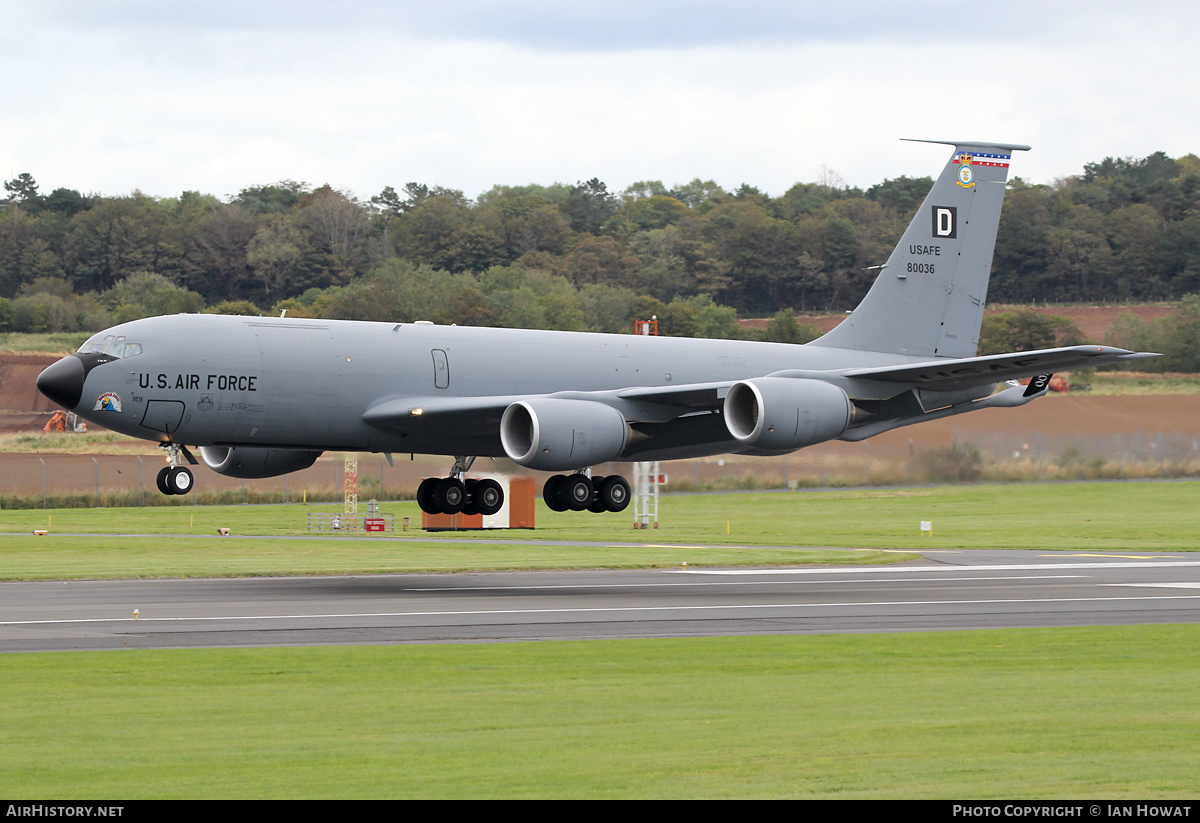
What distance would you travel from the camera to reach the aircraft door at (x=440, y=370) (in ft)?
124

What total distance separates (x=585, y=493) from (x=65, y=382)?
1307 cm

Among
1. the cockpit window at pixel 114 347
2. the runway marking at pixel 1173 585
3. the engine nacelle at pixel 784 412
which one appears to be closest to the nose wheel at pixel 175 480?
the cockpit window at pixel 114 347

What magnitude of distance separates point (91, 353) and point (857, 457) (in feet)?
153

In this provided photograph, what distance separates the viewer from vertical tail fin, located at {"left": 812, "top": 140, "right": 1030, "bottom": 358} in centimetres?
4562

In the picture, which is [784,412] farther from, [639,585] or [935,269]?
[935,269]

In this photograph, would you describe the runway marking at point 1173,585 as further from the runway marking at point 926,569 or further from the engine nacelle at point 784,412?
the engine nacelle at point 784,412

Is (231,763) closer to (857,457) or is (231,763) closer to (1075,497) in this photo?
(857,457)

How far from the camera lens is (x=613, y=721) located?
56.4 ft

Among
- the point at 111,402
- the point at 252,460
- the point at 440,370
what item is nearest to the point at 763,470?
the point at 252,460

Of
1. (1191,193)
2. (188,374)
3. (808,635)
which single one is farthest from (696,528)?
(1191,193)

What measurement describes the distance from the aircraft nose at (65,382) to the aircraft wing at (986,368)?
18571mm

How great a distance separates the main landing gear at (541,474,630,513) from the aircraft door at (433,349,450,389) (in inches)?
146

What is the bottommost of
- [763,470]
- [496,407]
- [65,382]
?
[763,470]

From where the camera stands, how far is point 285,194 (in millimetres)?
180250
